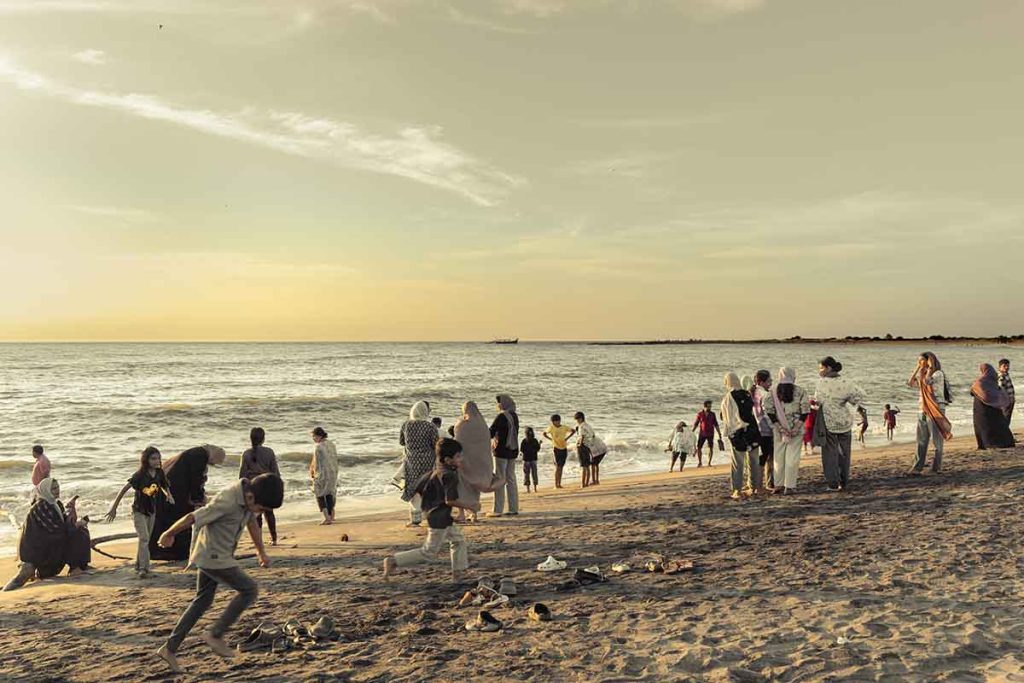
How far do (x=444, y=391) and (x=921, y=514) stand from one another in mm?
46327

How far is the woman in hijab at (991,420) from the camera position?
14.9 meters

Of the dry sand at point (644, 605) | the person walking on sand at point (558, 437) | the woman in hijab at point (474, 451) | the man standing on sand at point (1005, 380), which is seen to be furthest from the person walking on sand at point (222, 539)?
the man standing on sand at point (1005, 380)

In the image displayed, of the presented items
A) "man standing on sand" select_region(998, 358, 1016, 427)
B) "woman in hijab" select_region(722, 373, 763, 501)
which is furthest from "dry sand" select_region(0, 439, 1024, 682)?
"man standing on sand" select_region(998, 358, 1016, 427)

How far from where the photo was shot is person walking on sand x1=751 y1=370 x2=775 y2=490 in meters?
11.1

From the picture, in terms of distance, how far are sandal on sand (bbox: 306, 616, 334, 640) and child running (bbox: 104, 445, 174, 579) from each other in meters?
3.48

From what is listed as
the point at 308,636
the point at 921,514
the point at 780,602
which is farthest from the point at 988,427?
the point at 308,636

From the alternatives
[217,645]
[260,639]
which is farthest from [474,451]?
[217,645]

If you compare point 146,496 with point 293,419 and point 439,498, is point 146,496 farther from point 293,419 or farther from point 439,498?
point 293,419

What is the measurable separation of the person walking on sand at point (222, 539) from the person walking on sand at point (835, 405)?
8340mm

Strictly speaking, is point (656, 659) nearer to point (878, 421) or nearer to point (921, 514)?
point (921, 514)

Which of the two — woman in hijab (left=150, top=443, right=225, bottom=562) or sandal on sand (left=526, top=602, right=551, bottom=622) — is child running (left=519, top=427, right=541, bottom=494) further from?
sandal on sand (left=526, top=602, right=551, bottom=622)

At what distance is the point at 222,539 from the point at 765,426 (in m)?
9.15

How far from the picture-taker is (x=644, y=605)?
21.8 feet

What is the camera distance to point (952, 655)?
5.26 m
